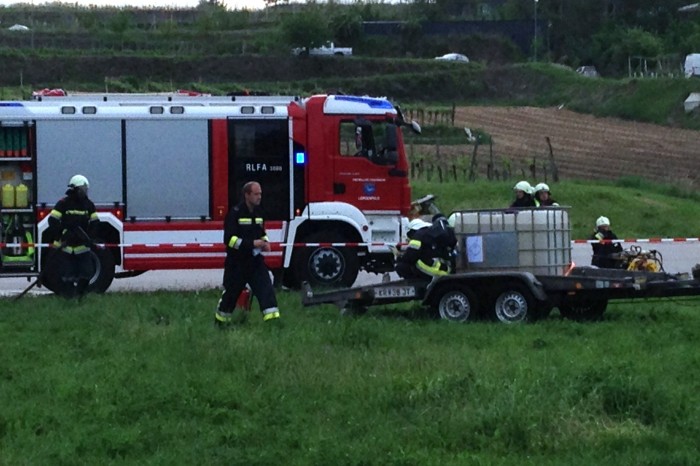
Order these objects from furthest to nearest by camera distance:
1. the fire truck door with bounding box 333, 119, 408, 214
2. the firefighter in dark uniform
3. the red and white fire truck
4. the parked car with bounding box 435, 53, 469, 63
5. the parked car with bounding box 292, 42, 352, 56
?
the parked car with bounding box 435, 53, 469, 63, the parked car with bounding box 292, 42, 352, 56, the fire truck door with bounding box 333, 119, 408, 214, the red and white fire truck, the firefighter in dark uniform

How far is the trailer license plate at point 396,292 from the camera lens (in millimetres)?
14586

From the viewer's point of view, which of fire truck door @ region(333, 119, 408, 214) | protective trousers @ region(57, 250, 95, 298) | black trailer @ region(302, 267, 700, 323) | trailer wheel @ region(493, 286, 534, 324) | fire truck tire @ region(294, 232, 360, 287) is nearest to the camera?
black trailer @ region(302, 267, 700, 323)

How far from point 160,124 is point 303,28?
6924cm

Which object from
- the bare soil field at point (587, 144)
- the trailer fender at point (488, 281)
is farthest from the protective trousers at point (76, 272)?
the bare soil field at point (587, 144)

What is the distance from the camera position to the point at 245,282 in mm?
13656

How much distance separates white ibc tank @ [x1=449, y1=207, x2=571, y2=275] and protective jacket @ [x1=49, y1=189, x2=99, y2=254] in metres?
4.83

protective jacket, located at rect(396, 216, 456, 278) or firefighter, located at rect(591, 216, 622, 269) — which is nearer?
protective jacket, located at rect(396, 216, 456, 278)

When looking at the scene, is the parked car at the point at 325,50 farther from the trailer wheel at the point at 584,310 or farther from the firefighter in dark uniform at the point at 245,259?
the firefighter in dark uniform at the point at 245,259

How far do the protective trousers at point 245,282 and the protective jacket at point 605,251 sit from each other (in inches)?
228

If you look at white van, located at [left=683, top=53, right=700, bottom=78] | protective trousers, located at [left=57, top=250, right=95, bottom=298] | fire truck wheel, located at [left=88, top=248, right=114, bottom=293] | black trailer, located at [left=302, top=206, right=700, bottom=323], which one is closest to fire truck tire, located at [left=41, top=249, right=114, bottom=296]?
fire truck wheel, located at [left=88, top=248, right=114, bottom=293]

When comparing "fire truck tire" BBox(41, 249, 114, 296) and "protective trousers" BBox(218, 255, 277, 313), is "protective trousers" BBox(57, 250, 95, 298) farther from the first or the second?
"protective trousers" BBox(218, 255, 277, 313)

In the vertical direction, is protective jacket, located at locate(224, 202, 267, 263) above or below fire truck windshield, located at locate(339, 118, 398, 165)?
below

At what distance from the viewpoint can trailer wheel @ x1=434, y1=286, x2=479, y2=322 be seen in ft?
47.2

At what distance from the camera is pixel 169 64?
75938 millimetres
